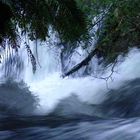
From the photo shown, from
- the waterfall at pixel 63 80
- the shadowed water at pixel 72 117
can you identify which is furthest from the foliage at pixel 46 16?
the waterfall at pixel 63 80

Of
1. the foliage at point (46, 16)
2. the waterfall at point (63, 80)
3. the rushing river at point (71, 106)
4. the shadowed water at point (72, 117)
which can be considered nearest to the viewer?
the foliage at point (46, 16)

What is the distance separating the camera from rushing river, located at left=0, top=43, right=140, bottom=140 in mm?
9605

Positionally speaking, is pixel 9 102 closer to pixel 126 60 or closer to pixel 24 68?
pixel 126 60

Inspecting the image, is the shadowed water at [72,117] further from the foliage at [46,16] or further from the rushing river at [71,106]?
the foliage at [46,16]

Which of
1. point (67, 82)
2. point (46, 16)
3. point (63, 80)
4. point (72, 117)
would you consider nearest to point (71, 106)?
point (72, 117)

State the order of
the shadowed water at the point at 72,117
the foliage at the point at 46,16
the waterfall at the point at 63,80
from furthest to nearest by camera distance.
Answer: the waterfall at the point at 63,80 < the shadowed water at the point at 72,117 < the foliage at the point at 46,16

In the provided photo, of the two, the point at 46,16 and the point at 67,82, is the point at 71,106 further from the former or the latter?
the point at 46,16

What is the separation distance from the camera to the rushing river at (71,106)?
9.60 meters

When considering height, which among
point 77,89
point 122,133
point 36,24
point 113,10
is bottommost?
point 122,133

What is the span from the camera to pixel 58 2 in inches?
337

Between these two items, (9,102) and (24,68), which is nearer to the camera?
(9,102)

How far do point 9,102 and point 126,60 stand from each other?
537 cm

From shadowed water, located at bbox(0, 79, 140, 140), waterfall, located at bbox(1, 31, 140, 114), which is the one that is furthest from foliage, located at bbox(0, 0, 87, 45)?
waterfall, located at bbox(1, 31, 140, 114)

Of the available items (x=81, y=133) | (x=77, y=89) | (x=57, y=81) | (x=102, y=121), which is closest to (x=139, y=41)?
(x=77, y=89)
